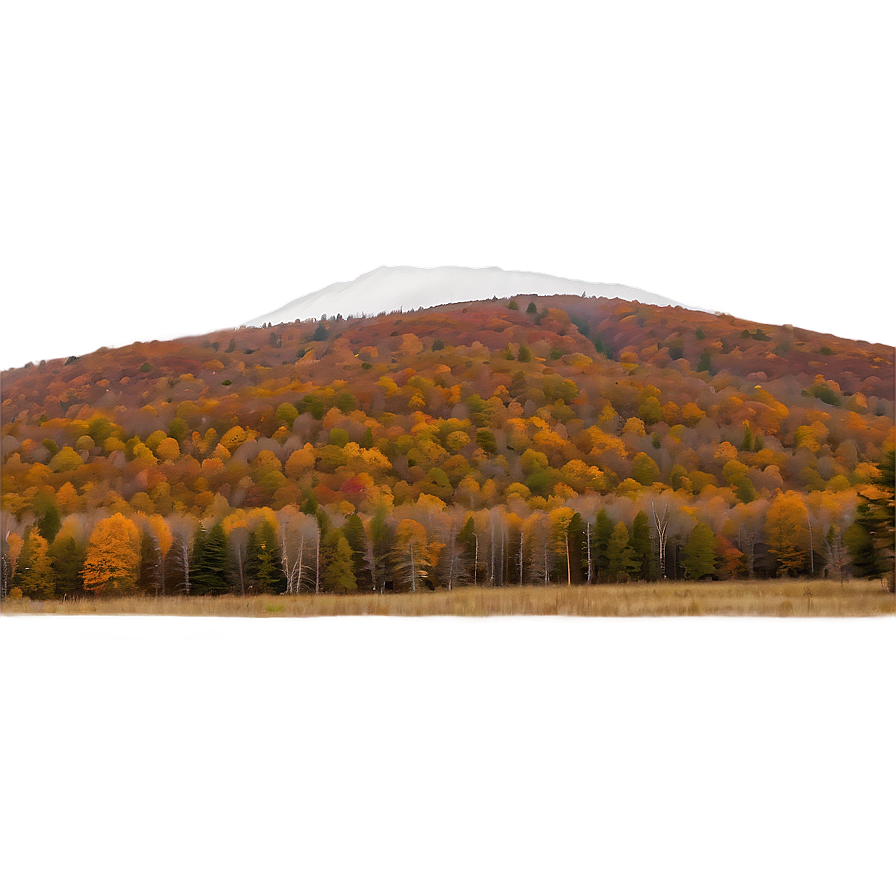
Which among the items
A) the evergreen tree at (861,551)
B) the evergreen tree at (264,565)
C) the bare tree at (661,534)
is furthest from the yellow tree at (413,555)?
the evergreen tree at (861,551)

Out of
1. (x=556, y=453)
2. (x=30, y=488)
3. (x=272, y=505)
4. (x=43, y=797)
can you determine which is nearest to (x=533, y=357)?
(x=556, y=453)

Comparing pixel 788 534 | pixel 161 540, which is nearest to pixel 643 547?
pixel 788 534

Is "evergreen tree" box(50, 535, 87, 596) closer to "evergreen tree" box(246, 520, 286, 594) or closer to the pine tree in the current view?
the pine tree

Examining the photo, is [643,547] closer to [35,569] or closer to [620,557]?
[620,557]

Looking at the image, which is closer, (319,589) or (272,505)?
(319,589)

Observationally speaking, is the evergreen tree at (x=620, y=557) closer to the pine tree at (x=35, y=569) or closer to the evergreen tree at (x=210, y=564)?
the evergreen tree at (x=210, y=564)

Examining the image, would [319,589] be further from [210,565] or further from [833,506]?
[833,506]
